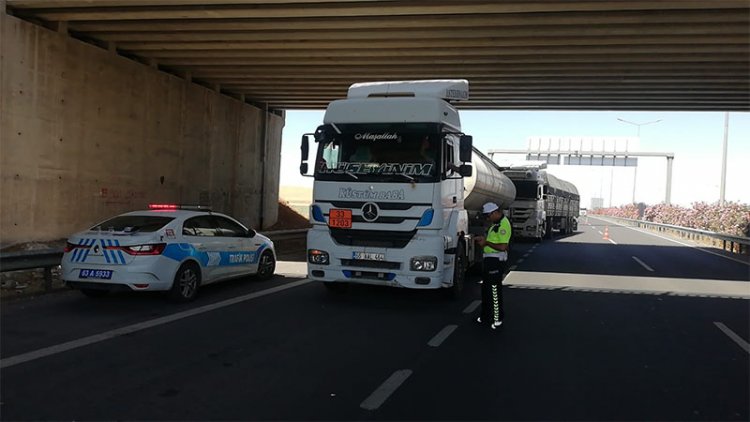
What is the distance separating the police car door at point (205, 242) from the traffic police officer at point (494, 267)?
4641mm

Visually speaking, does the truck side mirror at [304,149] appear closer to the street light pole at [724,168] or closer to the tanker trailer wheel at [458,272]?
the tanker trailer wheel at [458,272]

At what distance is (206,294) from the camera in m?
9.57

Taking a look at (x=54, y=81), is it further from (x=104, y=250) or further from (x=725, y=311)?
(x=725, y=311)

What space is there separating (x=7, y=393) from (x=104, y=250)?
11.8 ft

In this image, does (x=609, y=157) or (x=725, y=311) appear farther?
(x=609, y=157)

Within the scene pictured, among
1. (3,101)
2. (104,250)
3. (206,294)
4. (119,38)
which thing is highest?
(119,38)

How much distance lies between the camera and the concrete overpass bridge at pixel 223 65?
1291 cm

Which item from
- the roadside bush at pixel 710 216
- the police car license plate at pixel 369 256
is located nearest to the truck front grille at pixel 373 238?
the police car license plate at pixel 369 256

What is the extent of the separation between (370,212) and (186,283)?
3.20m

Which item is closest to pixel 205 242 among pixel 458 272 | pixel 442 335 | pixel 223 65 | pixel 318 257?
pixel 318 257

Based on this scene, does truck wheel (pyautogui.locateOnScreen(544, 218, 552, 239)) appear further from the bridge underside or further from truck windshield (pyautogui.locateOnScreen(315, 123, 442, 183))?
truck windshield (pyautogui.locateOnScreen(315, 123, 442, 183))

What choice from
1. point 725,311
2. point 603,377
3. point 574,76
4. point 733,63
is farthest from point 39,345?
point 733,63

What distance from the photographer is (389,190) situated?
8305 millimetres

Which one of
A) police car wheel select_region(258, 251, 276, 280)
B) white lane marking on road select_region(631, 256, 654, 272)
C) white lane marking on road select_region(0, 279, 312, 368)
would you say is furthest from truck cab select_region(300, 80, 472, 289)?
white lane marking on road select_region(631, 256, 654, 272)
